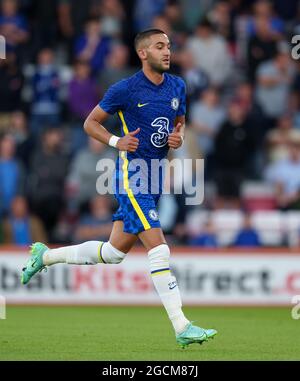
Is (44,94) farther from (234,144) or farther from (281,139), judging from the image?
(281,139)

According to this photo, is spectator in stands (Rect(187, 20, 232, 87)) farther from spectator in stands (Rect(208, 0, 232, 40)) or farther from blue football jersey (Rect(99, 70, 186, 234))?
blue football jersey (Rect(99, 70, 186, 234))

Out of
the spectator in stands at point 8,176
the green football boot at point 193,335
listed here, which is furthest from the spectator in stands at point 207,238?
the green football boot at point 193,335

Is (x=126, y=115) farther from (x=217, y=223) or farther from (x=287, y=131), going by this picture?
(x=287, y=131)

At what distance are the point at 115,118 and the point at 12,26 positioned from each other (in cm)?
261

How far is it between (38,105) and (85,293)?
406cm

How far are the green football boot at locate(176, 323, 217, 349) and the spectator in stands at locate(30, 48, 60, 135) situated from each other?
924 cm

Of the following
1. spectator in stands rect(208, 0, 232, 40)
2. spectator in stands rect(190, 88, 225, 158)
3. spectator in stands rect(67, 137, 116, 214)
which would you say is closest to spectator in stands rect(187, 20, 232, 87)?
spectator in stands rect(208, 0, 232, 40)

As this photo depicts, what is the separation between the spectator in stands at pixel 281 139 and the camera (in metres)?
18.5

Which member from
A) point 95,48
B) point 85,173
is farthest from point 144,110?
point 95,48

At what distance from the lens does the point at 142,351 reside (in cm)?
964
